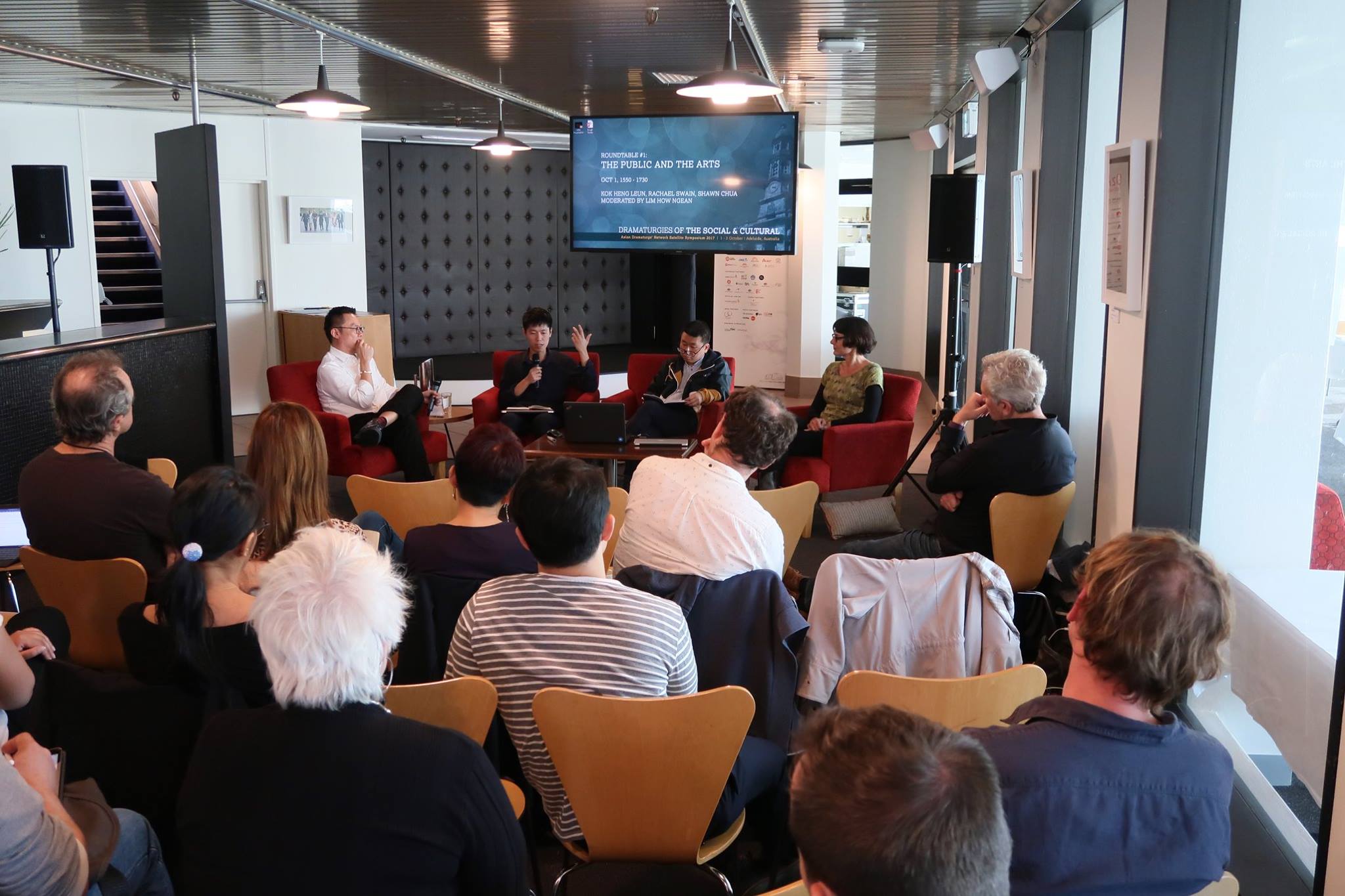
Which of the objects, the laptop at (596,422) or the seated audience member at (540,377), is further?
the seated audience member at (540,377)

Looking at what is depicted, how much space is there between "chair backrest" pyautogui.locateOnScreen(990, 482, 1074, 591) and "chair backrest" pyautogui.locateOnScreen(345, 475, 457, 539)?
2100 millimetres

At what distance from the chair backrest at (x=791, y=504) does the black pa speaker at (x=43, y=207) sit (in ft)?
23.8

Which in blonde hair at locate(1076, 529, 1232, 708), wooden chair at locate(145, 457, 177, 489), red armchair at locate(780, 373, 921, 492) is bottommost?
red armchair at locate(780, 373, 921, 492)

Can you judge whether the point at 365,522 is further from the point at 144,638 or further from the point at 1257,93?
the point at 1257,93

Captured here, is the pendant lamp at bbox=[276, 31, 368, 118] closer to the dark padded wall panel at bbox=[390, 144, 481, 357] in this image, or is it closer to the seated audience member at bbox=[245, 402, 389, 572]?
the seated audience member at bbox=[245, 402, 389, 572]

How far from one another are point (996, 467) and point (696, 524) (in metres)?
1.91

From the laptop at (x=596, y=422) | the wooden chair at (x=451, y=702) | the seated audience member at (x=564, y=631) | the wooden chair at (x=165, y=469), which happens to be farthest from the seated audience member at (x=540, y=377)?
the wooden chair at (x=451, y=702)

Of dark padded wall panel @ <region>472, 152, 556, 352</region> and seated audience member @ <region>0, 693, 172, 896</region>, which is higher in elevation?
dark padded wall panel @ <region>472, 152, 556, 352</region>

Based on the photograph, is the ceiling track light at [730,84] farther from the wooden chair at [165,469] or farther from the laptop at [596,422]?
the wooden chair at [165,469]

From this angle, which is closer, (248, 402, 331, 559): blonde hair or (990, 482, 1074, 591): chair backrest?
(248, 402, 331, 559): blonde hair

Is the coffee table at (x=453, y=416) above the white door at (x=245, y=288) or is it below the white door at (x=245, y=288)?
below

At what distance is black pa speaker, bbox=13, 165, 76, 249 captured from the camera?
8859mm

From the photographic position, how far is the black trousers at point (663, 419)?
7.42 metres

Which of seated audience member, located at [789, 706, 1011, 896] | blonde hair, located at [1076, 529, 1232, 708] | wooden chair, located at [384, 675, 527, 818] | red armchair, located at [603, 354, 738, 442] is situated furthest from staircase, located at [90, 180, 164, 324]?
seated audience member, located at [789, 706, 1011, 896]
